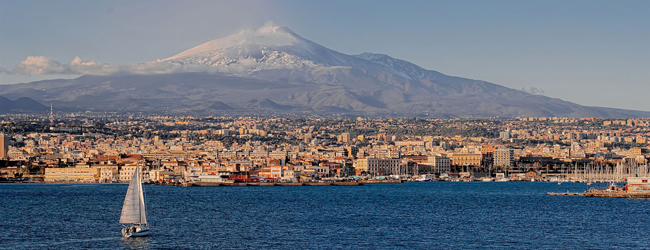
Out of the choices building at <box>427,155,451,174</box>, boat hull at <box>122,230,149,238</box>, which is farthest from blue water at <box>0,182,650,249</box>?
building at <box>427,155,451,174</box>

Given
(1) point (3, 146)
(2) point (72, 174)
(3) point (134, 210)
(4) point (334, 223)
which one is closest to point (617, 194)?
(4) point (334, 223)

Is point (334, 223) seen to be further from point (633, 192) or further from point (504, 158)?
point (504, 158)

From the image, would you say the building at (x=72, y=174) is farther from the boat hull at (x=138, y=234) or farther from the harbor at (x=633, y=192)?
the boat hull at (x=138, y=234)

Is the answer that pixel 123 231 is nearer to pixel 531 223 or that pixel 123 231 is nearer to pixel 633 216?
pixel 531 223

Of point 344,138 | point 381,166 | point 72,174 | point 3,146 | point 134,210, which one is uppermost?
point 344,138

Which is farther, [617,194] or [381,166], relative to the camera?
[381,166]

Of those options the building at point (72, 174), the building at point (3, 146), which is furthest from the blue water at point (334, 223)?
the building at point (3, 146)
